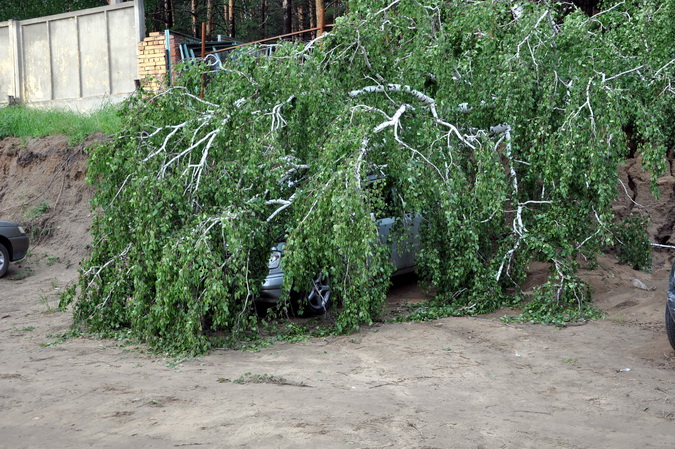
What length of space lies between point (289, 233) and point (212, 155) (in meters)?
1.11

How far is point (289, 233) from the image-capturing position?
7.29 meters

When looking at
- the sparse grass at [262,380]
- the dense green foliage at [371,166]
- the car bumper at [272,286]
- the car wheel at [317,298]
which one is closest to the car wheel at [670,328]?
the dense green foliage at [371,166]

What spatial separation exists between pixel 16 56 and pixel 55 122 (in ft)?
8.58

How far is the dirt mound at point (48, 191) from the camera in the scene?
13258 mm

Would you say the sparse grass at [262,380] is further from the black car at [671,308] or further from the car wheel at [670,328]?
the car wheel at [670,328]

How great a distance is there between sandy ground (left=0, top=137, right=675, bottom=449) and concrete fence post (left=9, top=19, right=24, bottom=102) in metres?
9.42

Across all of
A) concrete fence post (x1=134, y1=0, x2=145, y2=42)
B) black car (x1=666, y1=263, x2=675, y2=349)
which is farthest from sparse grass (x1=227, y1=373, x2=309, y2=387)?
concrete fence post (x1=134, y1=0, x2=145, y2=42)

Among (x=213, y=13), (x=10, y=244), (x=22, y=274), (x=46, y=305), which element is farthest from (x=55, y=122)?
(x=213, y=13)

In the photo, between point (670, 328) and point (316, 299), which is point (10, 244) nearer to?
point (316, 299)

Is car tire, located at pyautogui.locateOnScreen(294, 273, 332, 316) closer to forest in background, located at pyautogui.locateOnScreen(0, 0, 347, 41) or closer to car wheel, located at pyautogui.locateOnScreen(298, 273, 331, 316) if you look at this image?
car wheel, located at pyautogui.locateOnScreen(298, 273, 331, 316)

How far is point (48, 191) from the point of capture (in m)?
14.0

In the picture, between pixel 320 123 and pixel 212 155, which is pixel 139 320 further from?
pixel 320 123

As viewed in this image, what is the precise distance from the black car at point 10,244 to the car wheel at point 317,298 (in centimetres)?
598

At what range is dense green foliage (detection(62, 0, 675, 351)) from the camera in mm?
6773
